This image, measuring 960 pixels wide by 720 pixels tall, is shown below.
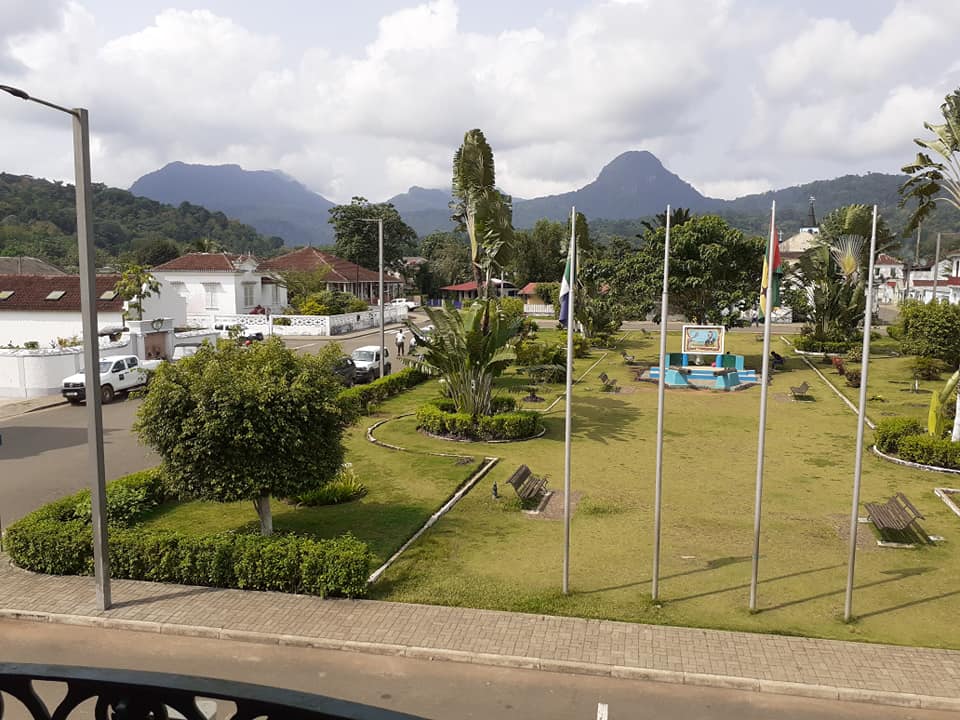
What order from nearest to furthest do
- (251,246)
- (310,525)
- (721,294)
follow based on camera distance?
(310,525) → (721,294) → (251,246)

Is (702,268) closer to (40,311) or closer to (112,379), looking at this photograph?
(112,379)

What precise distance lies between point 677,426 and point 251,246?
14687 centimetres

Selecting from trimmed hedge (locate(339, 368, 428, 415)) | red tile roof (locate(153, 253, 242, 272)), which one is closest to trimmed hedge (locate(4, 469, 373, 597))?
trimmed hedge (locate(339, 368, 428, 415))

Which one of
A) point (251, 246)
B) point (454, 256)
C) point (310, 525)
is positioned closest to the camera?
point (310, 525)

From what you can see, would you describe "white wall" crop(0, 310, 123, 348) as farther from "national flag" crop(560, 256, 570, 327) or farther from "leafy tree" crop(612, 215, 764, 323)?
"national flag" crop(560, 256, 570, 327)

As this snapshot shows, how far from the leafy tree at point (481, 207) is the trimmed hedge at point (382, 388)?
5467mm

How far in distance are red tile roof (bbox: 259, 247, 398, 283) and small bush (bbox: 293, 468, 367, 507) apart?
50.8 metres

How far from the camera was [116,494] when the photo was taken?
14.9 meters

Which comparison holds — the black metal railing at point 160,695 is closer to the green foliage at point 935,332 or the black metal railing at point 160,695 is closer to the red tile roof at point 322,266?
the green foliage at point 935,332

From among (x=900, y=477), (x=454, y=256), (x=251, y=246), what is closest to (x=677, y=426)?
(x=900, y=477)

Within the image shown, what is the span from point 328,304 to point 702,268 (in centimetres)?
3150

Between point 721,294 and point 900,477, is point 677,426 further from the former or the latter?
point 721,294

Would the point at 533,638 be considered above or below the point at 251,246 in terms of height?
below

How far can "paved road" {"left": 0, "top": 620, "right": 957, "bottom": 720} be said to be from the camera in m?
8.69
